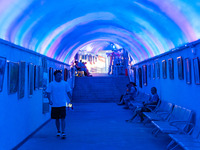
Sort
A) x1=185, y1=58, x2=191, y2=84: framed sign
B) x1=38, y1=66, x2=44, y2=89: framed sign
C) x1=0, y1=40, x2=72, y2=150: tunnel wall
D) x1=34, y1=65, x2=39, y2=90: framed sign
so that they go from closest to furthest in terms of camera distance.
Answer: x1=0, y1=40, x2=72, y2=150: tunnel wall, x1=185, y1=58, x2=191, y2=84: framed sign, x1=34, y1=65, x2=39, y2=90: framed sign, x1=38, y1=66, x2=44, y2=89: framed sign

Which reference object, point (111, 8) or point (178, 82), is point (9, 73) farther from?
point (178, 82)

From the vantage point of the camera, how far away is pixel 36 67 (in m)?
8.37

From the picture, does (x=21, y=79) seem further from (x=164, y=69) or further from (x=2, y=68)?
(x=164, y=69)

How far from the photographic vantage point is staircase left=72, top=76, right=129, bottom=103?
18.6 metres

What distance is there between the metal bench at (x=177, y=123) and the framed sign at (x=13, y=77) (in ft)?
11.6

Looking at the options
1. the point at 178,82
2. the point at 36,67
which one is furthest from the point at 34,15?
the point at 178,82

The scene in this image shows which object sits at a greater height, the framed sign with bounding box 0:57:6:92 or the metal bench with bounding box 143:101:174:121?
the framed sign with bounding box 0:57:6:92

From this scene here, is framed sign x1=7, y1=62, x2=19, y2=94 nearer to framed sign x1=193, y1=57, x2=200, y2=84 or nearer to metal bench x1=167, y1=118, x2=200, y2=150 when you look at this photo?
metal bench x1=167, y1=118, x2=200, y2=150

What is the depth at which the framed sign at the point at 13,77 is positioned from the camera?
572 cm

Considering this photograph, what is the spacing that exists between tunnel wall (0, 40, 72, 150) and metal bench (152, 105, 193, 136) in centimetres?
344

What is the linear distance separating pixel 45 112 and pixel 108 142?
12.0ft

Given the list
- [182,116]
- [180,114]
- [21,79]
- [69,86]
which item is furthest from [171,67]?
[21,79]

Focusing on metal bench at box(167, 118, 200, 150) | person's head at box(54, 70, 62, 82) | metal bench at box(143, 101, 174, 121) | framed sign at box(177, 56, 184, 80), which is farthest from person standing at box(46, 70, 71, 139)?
framed sign at box(177, 56, 184, 80)

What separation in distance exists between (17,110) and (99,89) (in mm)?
14100
